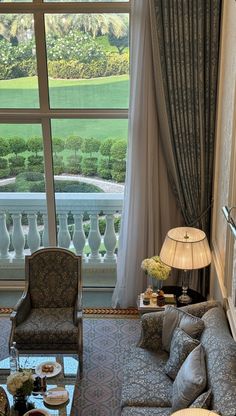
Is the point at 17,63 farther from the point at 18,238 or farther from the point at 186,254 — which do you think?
the point at 186,254

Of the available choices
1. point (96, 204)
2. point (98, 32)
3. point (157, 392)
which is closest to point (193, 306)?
point (157, 392)

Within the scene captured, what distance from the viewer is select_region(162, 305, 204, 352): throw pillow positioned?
365 centimetres

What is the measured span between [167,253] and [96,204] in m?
1.50

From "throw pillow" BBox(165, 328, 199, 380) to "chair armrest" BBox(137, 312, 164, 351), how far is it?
0.90 ft

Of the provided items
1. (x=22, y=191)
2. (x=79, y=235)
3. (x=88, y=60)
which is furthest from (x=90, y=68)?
(x=79, y=235)

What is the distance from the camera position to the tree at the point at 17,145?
522 centimetres

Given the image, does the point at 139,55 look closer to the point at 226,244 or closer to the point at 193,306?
the point at 226,244

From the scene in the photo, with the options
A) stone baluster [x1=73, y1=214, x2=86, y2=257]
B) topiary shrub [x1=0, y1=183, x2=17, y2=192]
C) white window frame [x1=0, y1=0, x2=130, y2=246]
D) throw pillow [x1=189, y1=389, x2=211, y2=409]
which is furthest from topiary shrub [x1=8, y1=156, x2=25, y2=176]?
throw pillow [x1=189, y1=389, x2=211, y2=409]

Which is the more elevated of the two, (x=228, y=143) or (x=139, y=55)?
(x=139, y=55)

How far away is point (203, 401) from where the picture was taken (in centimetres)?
291

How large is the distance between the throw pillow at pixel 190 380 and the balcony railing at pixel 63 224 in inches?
93.5

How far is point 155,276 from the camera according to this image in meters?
4.40

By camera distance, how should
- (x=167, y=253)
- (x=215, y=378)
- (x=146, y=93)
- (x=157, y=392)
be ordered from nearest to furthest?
(x=215, y=378) → (x=157, y=392) → (x=167, y=253) → (x=146, y=93)

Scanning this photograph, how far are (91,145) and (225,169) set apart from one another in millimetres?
1664
